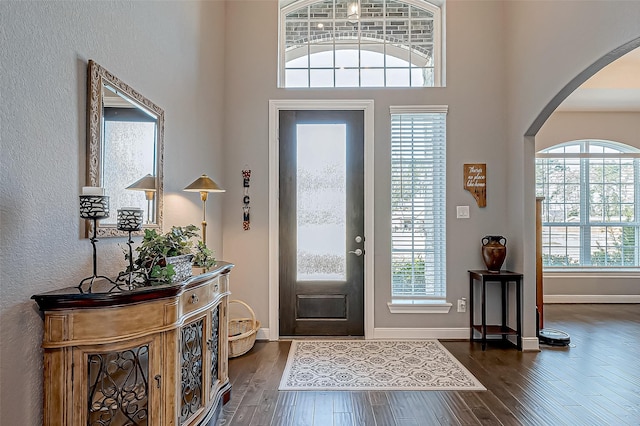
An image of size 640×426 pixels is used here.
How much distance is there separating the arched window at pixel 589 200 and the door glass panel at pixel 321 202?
3917mm

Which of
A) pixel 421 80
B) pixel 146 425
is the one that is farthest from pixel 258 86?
pixel 146 425

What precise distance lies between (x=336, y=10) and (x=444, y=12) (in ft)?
3.96

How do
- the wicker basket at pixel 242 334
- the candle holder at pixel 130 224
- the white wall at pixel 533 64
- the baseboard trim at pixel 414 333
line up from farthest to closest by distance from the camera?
the baseboard trim at pixel 414 333 < the wicker basket at pixel 242 334 < the white wall at pixel 533 64 < the candle holder at pixel 130 224

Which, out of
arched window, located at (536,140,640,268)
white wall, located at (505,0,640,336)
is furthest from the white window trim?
arched window, located at (536,140,640,268)

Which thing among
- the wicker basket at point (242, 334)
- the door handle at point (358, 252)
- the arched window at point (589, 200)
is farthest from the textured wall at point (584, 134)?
the wicker basket at point (242, 334)

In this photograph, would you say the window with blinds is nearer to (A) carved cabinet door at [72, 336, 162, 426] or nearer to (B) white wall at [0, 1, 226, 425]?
(B) white wall at [0, 1, 226, 425]

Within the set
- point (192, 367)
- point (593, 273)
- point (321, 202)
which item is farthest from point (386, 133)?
point (593, 273)

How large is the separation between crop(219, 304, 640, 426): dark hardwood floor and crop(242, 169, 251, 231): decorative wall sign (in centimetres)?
129

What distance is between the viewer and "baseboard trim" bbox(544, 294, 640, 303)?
5762 millimetres

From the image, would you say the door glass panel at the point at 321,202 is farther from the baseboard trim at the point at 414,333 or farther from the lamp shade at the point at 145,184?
the lamp shade at the point at 145,184

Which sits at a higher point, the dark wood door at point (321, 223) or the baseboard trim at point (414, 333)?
the dark wood door at point (321, 223)

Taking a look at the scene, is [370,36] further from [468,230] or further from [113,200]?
[113,200]

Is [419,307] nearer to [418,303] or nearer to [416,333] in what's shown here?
[418,303]

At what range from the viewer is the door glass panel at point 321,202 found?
400 cm
